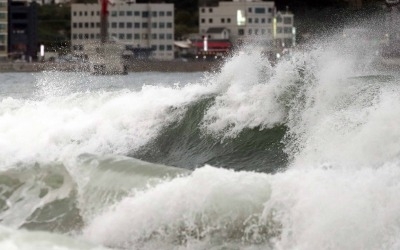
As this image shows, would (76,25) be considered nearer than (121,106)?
No

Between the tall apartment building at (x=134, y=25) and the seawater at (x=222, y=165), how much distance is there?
88436 mm

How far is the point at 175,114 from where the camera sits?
1664 cm

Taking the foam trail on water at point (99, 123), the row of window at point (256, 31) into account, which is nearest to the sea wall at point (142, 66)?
the row of window at point (256, 31)

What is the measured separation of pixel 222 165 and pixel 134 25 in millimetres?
95947

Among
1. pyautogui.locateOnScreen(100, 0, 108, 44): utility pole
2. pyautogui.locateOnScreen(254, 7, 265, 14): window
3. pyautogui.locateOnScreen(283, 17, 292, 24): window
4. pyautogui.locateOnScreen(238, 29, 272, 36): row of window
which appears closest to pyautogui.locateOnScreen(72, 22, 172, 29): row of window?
pyautogui.locateOnScreen(100, 0, 108, 44): utility pole

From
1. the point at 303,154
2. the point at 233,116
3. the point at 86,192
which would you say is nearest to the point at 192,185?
the point at 86,192

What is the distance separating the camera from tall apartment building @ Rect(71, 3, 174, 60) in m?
107

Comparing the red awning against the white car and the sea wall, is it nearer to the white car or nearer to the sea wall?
the sea wall

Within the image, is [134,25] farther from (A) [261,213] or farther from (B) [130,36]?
(A) [261,213]

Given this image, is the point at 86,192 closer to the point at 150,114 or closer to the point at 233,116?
the point at 233,116

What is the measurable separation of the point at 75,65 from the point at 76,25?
1246 inches

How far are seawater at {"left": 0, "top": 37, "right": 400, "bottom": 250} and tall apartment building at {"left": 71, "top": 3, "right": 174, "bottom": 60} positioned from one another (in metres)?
88.4

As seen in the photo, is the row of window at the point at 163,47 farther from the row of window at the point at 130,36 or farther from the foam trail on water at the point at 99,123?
the foam trail on water at the point at 99,123

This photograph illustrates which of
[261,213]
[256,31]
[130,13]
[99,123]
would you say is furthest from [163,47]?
[261,213]
